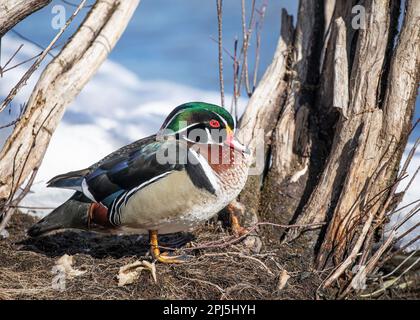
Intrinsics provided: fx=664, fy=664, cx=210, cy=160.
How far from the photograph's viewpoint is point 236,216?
5.10m

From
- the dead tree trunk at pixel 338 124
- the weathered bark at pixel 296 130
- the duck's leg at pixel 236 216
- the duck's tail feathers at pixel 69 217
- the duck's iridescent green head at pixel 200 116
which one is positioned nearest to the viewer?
the duck's iridescent green head at pixel 200 116

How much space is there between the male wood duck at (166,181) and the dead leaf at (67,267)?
0.23 meters

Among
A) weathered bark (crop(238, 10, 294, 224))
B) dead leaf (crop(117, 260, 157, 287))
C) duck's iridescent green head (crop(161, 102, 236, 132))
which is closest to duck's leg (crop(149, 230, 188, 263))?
dead leaf (crop(117, 260, 157, 287))

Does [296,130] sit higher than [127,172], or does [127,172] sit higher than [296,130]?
[296,130]

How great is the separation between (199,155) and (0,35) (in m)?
1.46

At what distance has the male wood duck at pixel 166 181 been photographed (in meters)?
4.15

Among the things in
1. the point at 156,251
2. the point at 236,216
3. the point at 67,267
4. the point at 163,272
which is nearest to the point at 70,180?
the point at 67,267

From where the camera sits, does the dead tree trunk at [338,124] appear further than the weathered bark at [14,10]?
Yes

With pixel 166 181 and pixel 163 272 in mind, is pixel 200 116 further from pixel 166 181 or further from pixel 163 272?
pixel 163 272

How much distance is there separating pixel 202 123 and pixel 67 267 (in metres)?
1.29

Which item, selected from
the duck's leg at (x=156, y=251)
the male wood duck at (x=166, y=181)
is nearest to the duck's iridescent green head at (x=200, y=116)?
the male wood duck at (x=166, y=181)

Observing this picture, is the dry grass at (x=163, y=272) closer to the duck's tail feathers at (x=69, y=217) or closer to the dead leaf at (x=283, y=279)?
the dead leaf at (x=283, y=279)

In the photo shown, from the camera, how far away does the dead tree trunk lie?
4.84 meters

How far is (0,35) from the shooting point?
4.18 metres
